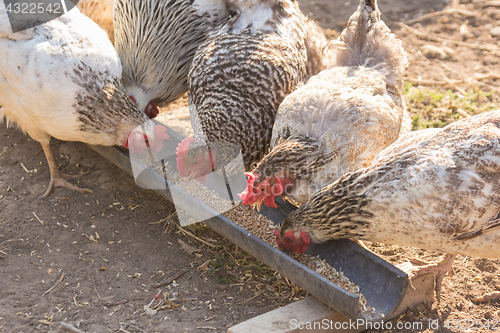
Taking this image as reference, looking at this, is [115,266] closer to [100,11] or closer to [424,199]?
[424,199]

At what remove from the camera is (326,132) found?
281cm

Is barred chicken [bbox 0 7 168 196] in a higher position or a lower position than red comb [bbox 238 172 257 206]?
higher

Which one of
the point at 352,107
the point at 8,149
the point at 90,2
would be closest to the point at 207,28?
the point at 90,2

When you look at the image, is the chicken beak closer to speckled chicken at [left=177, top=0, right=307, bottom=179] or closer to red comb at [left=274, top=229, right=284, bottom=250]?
speckled chicken at [left=177, top=0, right=307, bottom=179]

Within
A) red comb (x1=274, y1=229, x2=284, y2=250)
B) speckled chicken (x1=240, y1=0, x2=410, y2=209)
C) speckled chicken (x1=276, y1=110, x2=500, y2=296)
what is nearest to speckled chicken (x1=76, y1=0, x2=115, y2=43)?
speckled chicken (x1=240, y1=0, x2=410, y2=209)

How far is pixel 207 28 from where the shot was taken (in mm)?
3746

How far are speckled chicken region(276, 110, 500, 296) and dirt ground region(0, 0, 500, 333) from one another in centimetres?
37

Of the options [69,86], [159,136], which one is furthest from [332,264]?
[69,86]

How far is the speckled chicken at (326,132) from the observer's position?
273 cm

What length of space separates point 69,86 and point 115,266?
1235 mm

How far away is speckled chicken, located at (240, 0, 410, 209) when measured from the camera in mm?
2730

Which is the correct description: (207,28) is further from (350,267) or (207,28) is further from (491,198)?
(491,198)

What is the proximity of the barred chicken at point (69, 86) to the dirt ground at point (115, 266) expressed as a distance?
0.49 metres

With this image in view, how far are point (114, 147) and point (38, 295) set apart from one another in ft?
4.10
